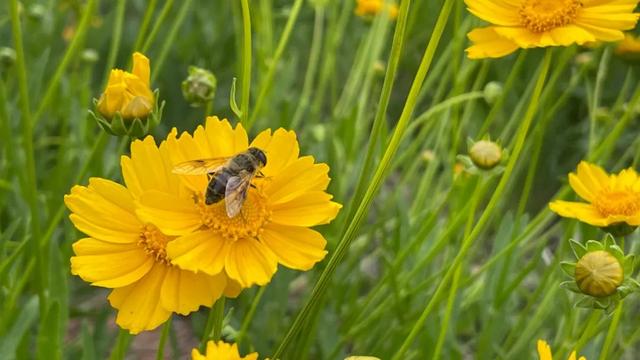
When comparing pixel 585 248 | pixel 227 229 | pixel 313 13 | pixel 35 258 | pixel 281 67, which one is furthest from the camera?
pixel 313 13

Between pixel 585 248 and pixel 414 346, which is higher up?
pixel 585 248

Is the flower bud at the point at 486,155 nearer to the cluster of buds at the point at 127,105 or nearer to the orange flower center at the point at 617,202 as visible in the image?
the orange flower center at the point at 617,202

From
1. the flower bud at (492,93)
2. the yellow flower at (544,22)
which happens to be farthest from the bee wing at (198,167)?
the flower bud at (492,93)

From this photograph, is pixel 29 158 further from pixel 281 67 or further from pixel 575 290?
pixel 281 67

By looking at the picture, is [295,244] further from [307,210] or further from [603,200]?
[603,200]

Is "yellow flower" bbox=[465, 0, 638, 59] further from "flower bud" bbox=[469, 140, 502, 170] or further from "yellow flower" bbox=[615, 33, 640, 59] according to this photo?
"yellow flower" bbox=[615, 33, 640, 59]

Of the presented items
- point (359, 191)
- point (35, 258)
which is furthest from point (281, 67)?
point (359, 191)
